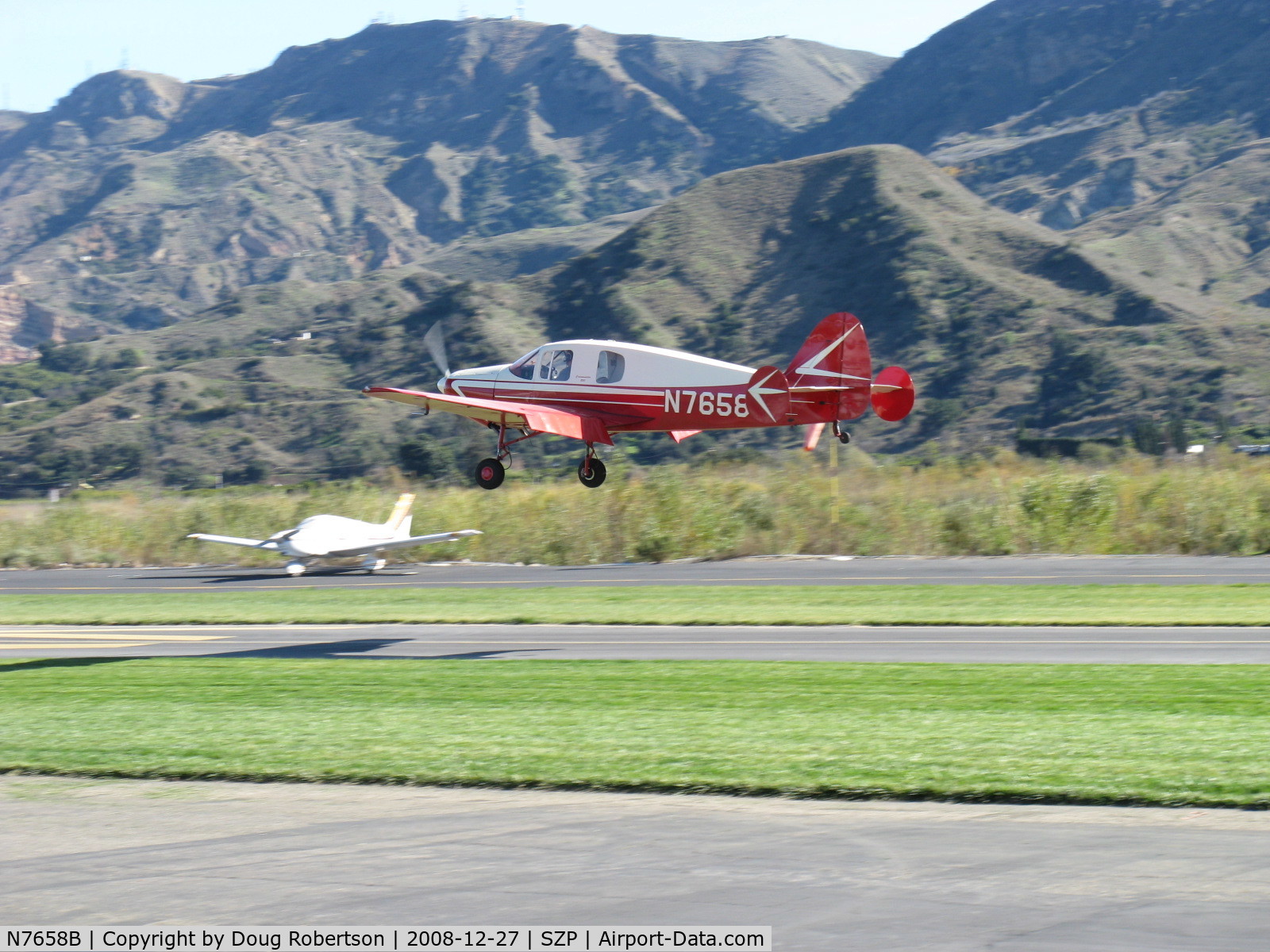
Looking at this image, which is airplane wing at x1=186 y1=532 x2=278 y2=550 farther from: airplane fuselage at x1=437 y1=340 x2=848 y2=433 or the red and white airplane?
airplane fuselage at x1=437 y1=340 x2=848 y2=433

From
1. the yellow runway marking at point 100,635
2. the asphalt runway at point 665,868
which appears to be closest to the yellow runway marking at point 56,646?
the yellow runway marking at point 100,635

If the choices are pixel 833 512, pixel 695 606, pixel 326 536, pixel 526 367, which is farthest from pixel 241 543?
pixel 526 367

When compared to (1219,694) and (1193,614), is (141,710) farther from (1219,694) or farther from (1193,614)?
(1193,614)

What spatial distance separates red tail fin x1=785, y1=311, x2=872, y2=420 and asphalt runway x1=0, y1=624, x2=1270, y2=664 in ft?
49.7

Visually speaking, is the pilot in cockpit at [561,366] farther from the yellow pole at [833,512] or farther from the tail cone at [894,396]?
the yellow pole at [833,512]

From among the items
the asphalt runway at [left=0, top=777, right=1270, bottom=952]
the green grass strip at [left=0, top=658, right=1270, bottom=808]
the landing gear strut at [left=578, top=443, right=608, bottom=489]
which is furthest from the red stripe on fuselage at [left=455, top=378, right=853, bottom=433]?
the asphalt runway at [left=0, top=777, right=1270, bottom=952]

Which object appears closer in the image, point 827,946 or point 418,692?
point 827,946

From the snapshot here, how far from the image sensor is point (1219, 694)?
23.9m

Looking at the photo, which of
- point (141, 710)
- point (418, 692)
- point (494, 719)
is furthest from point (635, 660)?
point (141, 710)

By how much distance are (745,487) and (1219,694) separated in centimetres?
4419

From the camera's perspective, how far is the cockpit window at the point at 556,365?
58.0 feet

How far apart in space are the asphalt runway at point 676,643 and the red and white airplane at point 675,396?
50.0 feet

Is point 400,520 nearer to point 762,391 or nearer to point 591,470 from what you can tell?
point 591,470
